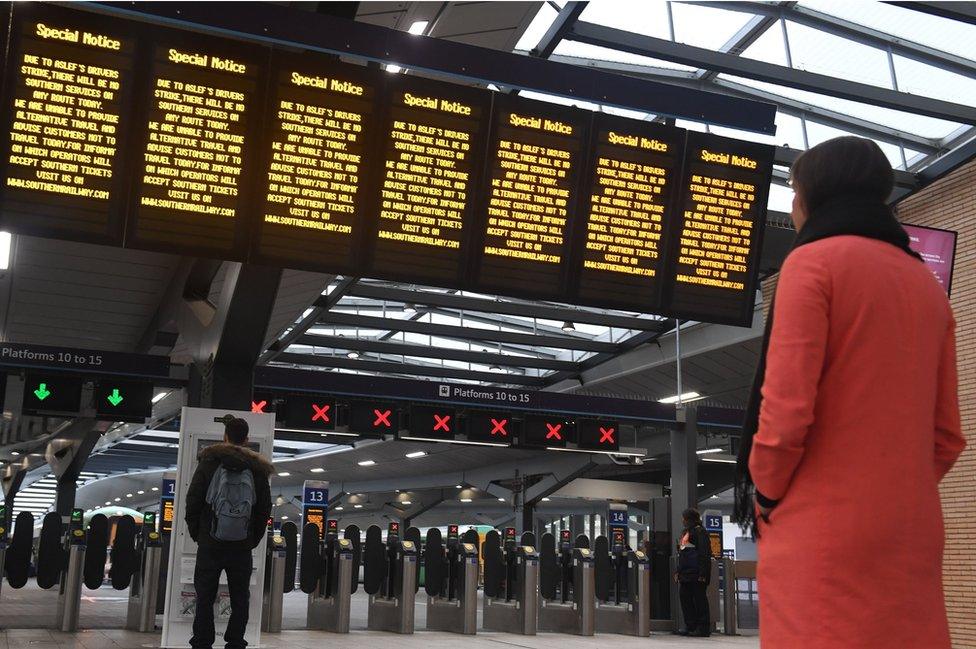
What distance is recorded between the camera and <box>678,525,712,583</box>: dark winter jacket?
1428 centimetres

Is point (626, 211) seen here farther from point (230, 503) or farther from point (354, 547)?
point (354, 547)

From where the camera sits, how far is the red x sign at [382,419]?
15.5 m

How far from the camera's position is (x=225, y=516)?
6461 millimetres

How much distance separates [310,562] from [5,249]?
234 inches

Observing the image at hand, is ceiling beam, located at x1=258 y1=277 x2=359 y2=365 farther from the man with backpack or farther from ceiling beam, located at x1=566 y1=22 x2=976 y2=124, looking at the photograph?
the man with backpack

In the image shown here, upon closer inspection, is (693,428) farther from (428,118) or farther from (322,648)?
(428,118)

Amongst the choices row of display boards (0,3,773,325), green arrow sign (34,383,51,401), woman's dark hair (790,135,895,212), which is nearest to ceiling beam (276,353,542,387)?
green arrow sign (34,383,51,401)

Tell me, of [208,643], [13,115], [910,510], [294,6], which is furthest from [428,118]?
[910,510]

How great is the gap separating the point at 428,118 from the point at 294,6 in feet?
3.96

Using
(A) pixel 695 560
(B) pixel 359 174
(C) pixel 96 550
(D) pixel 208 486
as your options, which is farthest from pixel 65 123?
(A) pixel 695 560

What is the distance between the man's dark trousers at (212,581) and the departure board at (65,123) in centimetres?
219

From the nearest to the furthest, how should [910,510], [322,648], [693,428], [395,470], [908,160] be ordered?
[910,510] → [322,648] → [908,160] → [693,428] → [395,470]

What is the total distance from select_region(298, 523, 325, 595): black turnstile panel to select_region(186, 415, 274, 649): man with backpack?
7.52 meters

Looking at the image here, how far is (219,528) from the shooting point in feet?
21.2
